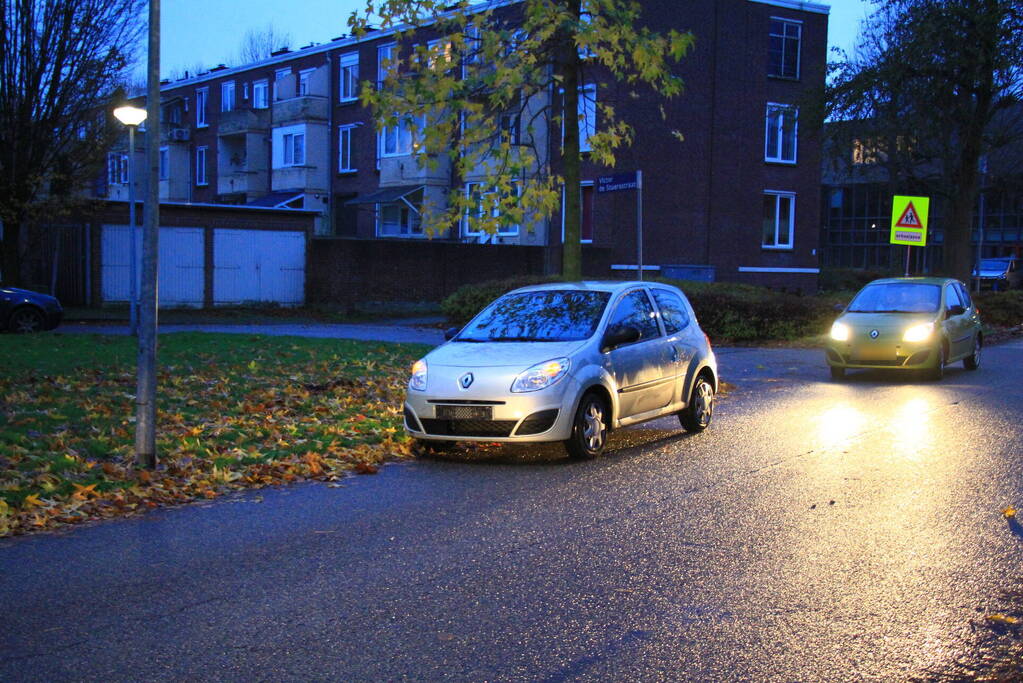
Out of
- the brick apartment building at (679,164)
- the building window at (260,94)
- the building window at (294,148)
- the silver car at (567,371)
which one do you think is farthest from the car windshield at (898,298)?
the building window at (260,94)

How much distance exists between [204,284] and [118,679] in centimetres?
2844

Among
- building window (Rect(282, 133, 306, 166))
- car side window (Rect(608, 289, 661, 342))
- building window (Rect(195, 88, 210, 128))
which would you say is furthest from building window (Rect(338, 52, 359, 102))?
car side window (Rect(608, 289, 661, 342))

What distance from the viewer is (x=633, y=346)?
34.1 feet

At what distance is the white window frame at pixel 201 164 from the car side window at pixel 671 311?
49.2m

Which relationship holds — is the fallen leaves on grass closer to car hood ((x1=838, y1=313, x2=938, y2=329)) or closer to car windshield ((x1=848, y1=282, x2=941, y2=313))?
car hood ((x1=838, y1=313, x2=938, y2=329))

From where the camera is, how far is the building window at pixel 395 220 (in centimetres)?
4504

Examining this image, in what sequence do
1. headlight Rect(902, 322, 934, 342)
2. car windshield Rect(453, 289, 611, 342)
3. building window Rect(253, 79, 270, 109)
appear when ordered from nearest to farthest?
1. car windshield Rect(453, 289, 611, 342)
2. headlight Rect(902, 322, 934, 342)
3. building window Rect(253, 79, 270, 109)

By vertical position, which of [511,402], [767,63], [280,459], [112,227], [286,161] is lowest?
[280,459]

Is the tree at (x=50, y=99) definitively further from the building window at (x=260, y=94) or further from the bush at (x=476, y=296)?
the building window at (x=260, y=94)

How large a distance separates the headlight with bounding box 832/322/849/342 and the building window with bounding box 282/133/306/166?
35452 millimetres

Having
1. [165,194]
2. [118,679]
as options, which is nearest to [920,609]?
[118,679]

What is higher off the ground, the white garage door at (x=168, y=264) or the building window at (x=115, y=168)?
the building window at (x=115, y=168)

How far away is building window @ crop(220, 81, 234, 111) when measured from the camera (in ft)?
184

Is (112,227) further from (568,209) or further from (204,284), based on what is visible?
(568,209)
